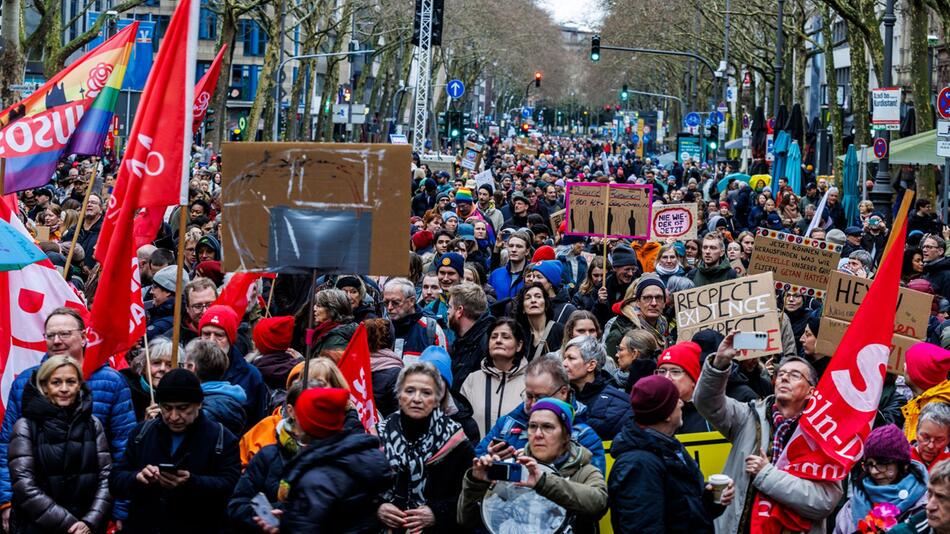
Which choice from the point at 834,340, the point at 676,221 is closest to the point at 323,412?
the point at 834,340

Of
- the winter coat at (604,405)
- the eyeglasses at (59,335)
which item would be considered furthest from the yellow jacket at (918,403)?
the eyeglasses at (59,335)

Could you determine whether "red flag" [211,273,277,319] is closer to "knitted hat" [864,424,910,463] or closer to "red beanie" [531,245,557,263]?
"red beanie" [531,245,557,263]

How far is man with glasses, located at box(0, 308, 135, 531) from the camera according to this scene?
6625mm

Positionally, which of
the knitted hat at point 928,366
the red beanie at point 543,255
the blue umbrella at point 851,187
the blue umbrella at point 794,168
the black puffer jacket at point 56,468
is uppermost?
the blue umbrella at point 794,168

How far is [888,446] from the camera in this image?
5973 millimetres

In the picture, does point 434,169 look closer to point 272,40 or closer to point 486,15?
point 272,40

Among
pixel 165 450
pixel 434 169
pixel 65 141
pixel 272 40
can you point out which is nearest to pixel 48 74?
pixel 434 169

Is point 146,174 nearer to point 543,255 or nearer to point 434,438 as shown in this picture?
point 434,438

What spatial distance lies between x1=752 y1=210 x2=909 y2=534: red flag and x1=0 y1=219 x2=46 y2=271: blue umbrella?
3.61m

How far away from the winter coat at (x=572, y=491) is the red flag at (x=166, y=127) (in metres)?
2.72

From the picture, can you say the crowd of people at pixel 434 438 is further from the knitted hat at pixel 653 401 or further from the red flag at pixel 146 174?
the red flag at pixel 146 174

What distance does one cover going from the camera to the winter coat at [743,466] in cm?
610

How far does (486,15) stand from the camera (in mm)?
69625

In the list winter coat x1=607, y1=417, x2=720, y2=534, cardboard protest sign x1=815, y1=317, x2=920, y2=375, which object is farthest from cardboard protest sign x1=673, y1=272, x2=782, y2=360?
winter coat x1=607, y1=417, x2=720, y2=534
